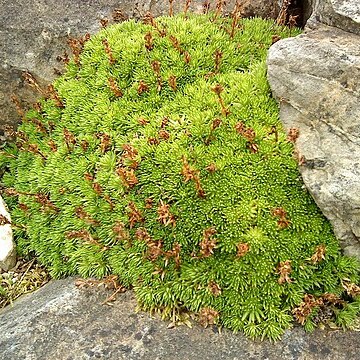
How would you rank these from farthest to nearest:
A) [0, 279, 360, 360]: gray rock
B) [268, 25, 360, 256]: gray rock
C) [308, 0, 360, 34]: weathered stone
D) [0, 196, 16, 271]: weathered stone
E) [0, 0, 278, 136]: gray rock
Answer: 1. [0, 0, 278, 136]: gray rock
2. [0, 196, 16, 271]: weathered stone
3. [308, 0, 360, 34]: weathered stone
4. [268, 25, 360, 256]: gray rock
5. [0, 279, 360, 360]: gray rock

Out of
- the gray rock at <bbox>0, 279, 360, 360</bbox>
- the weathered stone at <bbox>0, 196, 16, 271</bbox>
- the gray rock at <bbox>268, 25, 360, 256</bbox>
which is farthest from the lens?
the weathered stone at <bbox>0, 196, 16, 271</bbox>

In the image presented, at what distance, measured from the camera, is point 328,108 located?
3.87 meters

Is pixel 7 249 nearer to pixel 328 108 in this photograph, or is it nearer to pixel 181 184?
pixel 181 184

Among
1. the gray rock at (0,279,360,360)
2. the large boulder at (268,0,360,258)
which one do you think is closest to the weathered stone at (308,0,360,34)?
the large boulder at (268,0,360,258)

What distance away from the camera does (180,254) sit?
12.9 feet

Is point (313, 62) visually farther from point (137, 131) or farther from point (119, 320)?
point (119, 320)

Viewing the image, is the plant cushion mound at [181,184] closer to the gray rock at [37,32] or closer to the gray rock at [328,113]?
the gray rock at [328,113]

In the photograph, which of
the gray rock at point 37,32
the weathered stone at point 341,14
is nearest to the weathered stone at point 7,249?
the gray rock at point 37,32

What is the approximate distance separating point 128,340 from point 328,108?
2.31m

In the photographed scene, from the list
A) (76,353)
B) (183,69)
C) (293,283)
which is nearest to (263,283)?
(293,283)

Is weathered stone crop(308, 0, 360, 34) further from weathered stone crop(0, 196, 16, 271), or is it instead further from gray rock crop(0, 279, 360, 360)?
weathered stone crop(0, 196, 16, 271)

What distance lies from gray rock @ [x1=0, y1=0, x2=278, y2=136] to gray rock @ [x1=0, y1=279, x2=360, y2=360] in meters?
2.64

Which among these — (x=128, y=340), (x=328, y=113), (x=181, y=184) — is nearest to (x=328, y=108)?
(x=328, y=113)

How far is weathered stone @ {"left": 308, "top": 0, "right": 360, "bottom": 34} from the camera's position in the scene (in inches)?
159
